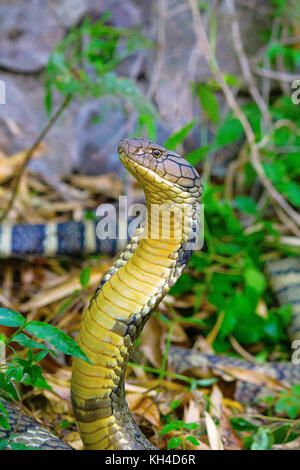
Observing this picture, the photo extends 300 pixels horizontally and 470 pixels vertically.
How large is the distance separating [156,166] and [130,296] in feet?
1.33

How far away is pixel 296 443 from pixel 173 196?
1.26m

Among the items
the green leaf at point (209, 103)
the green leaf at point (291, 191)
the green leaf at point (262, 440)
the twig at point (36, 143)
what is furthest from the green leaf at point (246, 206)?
the green leaf at point (262, 440)

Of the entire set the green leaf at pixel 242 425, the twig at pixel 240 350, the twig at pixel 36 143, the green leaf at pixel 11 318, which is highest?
the twig at pixel 36 143

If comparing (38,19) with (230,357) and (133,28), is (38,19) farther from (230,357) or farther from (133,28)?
(230,357)

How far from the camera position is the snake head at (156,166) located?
5.38ft

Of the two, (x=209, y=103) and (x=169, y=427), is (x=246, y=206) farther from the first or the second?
(x=169, y=427)

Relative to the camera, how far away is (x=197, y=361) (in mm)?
2904

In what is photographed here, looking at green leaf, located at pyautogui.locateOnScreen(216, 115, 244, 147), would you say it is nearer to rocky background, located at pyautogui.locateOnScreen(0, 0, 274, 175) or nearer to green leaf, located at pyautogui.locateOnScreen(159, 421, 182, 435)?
rocky background, located at pyautogui.locateOnScreen(0, 0, 274, 175)

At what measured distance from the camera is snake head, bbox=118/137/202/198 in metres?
1.64

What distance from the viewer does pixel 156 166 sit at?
164 centimetres

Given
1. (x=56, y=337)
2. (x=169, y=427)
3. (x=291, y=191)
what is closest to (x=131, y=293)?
(x=56, y=337)

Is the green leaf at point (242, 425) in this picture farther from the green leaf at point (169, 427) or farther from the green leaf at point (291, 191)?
the green leaf at point (291, 191)

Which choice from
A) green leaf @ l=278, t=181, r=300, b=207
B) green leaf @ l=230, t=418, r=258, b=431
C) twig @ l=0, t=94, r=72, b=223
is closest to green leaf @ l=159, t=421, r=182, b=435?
green leaf @ l=230, t=418, r=258, b=431
